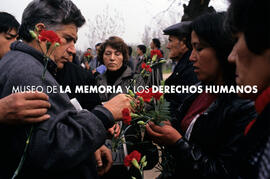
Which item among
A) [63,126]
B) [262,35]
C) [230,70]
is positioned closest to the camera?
[262,35]

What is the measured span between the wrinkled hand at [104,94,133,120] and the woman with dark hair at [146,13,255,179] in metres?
0.23

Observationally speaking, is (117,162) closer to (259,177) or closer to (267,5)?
(259,177)

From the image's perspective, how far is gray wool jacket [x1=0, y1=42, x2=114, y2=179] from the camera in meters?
1.05

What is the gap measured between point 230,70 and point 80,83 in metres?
1.40

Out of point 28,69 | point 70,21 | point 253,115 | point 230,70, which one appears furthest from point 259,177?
point 70,21

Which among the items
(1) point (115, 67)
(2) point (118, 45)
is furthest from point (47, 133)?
(2) point (118, 45)

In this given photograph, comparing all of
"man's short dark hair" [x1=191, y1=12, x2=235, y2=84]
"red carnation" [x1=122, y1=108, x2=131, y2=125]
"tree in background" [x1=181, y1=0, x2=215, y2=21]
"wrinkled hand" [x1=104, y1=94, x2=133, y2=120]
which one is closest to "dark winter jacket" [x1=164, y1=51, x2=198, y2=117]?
"man's short dark hair" [x1=191, y1=12, x2=235, y2=84]

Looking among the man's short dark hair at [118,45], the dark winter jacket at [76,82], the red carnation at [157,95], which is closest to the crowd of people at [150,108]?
the red carnation at [157,95]

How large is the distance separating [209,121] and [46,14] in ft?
4.27

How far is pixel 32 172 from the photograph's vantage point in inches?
45.2

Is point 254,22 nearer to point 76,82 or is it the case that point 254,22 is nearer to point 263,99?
point 263,99

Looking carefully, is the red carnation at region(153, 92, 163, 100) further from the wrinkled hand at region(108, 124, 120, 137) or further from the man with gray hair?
→ the wrinkled hand at region(108, 124, 120, 137)

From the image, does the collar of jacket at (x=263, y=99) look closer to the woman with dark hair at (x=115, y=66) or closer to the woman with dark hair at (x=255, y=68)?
the woman with dark hair at (x=255, y=68)

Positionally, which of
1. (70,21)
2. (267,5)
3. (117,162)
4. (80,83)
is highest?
(70,21)
